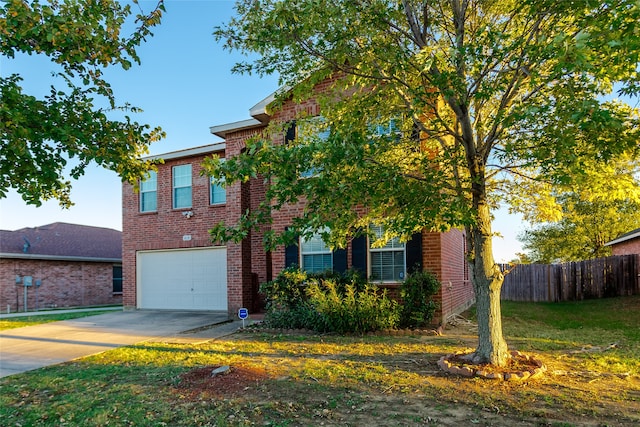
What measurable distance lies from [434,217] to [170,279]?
40.5 ft

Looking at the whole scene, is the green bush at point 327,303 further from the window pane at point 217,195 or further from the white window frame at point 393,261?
the window pane at point 217,195

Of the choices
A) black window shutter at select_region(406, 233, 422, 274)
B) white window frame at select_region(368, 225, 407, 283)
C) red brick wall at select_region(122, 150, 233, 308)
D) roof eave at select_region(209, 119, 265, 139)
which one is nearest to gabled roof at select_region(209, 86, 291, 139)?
roof eave at select_region(209, 119, 265, 139)

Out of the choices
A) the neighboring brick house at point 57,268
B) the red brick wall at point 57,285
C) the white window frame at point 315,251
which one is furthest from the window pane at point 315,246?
the red brick wall at point 57,285

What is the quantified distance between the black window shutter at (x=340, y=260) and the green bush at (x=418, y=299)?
181 cm

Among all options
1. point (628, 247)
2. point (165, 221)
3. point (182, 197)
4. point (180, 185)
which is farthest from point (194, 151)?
point (628, 247)

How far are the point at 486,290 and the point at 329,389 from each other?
286 centimetres

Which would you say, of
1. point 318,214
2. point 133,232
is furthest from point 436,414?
point 133,232

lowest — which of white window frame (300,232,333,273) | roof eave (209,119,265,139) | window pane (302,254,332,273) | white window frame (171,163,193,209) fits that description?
window pane (302,254,332,273)

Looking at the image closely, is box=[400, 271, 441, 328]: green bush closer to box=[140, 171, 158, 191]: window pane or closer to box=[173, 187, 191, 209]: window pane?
box=[173, 187, 191, 209]: window pane

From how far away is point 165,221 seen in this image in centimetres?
1551

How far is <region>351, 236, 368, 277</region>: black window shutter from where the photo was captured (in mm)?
10805

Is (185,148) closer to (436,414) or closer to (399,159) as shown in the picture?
(399,159)

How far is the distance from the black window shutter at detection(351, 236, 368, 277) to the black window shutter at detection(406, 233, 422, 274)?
1.09 meters

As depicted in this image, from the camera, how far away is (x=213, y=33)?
6.54m
